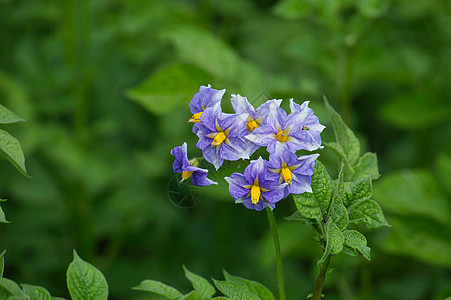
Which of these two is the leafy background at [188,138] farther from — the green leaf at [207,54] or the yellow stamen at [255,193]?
the yellow stamen at [255,193]

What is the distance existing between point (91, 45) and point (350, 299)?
1.75 meters

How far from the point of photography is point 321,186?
3.86 ft

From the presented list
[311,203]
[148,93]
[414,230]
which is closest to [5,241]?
[148,93]

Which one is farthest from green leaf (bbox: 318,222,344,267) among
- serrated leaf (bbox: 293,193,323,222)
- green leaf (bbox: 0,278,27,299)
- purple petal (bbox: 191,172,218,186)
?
green leaf (bbox: 0,278,27,299)

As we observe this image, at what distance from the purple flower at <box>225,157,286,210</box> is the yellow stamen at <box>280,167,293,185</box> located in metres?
0.02

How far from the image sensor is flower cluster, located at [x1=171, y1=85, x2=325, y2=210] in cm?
112

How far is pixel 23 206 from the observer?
2928 millimetres

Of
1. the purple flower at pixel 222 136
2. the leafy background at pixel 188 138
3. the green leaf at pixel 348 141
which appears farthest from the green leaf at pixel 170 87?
the purple flower at pixel 222 136

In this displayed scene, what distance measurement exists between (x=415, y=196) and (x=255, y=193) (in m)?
1.28

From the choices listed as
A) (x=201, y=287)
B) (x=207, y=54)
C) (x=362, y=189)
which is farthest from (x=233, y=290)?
(x=207, y=54)

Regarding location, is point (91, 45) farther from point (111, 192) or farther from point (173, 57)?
point (111, 192)

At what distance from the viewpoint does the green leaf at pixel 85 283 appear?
1186mm

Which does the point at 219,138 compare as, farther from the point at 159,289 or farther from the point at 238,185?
the point at 159,289

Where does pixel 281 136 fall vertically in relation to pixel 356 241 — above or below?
above
